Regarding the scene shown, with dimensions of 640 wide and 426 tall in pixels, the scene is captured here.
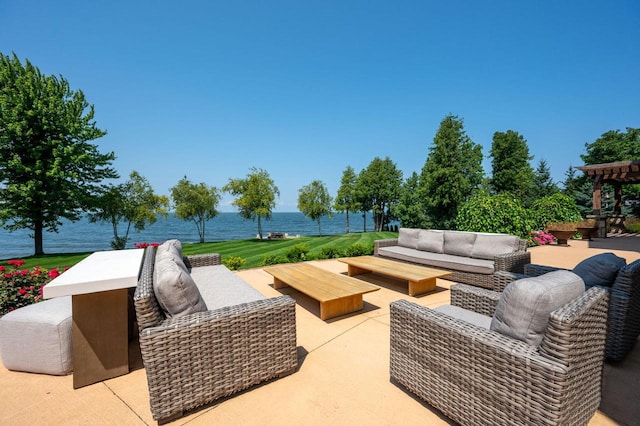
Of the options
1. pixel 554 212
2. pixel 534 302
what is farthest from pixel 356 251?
pixel 554 212

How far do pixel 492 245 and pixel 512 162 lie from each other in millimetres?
25522

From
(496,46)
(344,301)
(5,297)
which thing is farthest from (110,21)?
(496,46)

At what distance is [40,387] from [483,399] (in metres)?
3.25

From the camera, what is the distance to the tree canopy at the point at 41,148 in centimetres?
1077

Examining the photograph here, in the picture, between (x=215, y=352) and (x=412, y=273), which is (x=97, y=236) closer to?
(x=412, y=273)

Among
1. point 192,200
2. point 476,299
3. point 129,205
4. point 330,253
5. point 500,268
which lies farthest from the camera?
point 192,200

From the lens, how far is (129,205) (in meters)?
14.8

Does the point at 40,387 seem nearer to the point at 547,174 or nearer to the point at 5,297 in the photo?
the point at 5,297

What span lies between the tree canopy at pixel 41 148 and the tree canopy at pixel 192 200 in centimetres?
585

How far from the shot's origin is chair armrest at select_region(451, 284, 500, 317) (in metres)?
2.31

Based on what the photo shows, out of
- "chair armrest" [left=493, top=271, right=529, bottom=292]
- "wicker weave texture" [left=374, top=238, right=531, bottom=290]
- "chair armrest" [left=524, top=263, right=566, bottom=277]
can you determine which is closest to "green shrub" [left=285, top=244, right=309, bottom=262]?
"wicker weave texture" [left=374, top=238, right=531, bottom=290]

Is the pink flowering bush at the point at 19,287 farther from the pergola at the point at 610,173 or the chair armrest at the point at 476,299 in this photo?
→ the pergola at the point at 610,173

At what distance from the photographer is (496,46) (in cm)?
911

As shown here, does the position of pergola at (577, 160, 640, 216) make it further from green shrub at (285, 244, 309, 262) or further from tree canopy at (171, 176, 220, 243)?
tree canopy at (171, 176, 220, 243)
